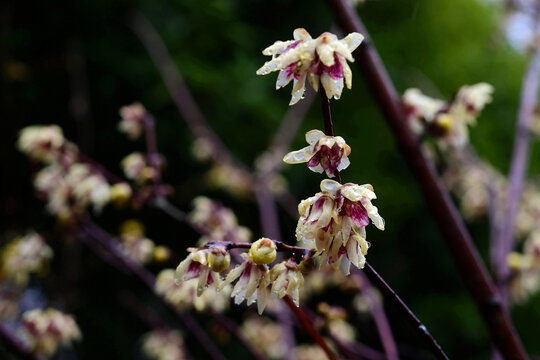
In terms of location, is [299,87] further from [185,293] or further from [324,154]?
[185,293]

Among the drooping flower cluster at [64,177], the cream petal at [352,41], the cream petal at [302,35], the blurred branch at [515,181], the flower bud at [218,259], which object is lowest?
the blurred branch at [515,181]

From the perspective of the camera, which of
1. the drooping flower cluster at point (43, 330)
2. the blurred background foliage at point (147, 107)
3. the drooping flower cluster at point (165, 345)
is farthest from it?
the blurred background foliage at point (147, 107)

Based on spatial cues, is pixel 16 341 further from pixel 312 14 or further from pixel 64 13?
pixel 312 14

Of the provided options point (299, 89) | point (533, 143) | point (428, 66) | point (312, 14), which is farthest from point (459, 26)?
point (299, 89)

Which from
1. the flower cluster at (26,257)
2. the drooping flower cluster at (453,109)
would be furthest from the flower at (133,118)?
the drooping flower cluster at (453,109)

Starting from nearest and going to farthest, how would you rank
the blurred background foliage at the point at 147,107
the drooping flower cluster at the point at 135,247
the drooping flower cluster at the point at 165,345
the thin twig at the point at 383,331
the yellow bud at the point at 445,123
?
the yellow bud at the point at 445,123 < the thin twig at the point at 383,331 < the drooping flower cluster at the point at 135,247 < the drooping flower cluster at the point at 165,345 < the blurred background foliage at the point at 147,107

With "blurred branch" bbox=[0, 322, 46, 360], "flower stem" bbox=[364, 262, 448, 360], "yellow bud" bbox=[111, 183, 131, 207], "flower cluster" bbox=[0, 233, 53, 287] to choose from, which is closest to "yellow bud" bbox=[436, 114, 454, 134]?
"flower stem" bbox=[364, 262, 448, 360]

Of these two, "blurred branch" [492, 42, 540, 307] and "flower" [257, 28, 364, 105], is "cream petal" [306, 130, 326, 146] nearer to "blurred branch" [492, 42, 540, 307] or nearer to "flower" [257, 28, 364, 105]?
"flower" [257, 28, 364, 105]

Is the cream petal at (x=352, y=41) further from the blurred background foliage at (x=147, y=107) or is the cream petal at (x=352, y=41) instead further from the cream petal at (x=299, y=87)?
the blurred background foliage at (x=147, y=107)

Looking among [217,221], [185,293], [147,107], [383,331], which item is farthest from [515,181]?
[147,107]
